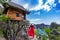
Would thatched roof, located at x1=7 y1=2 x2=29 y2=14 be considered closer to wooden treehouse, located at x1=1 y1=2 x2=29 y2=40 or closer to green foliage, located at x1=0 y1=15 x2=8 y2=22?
Result: wooden treehouse, located at x1=1 y1=2 x2=29 y2=40

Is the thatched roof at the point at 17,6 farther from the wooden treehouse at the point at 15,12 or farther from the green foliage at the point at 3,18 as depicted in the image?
the green foliage at the point at 3,18

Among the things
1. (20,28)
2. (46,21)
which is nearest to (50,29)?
(46,21)

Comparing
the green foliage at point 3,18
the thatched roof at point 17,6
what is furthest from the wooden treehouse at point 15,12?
the green foliage at point 3,18

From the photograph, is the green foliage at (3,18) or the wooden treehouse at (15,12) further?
the wooden treehouse at (15,12)

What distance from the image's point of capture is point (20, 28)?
11.5 ft

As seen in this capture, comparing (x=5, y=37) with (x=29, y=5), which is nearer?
(x=5, y=37)

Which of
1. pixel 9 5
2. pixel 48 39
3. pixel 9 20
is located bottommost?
pixel 48 39

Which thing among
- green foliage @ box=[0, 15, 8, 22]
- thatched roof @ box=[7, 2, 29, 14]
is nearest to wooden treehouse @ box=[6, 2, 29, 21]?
thatched roof @ box=[7, 2, 29, 14]

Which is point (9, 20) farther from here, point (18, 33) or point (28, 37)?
point (28, 37)

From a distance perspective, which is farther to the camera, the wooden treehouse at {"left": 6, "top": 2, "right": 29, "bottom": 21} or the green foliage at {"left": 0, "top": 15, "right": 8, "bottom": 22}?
the wooden treehouse at {"left": 6, "top": 2, "right": 29, "bottom": 21}

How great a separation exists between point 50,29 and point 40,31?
25cm

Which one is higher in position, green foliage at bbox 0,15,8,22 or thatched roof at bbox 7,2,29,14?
thatched roof at bbox 7,2,29,14

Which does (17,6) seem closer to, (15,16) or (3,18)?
(15,16)

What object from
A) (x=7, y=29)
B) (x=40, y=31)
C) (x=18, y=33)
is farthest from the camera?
(x=40, y=31)
